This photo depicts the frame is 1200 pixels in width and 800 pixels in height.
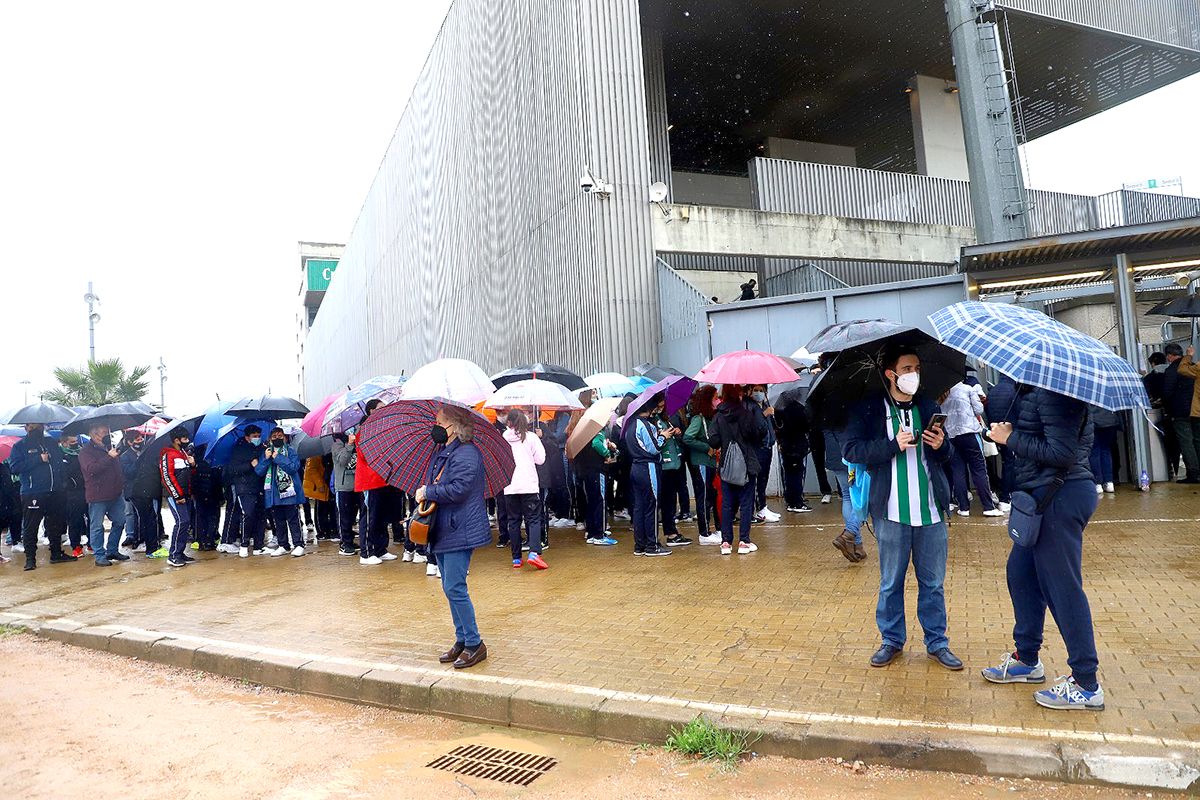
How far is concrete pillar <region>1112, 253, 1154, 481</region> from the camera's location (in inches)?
453

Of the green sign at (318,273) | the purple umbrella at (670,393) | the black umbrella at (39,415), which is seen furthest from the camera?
the green sign at (318,273)

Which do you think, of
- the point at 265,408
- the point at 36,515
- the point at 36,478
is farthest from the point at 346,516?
the point at 36,515

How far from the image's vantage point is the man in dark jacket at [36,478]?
11.1 m

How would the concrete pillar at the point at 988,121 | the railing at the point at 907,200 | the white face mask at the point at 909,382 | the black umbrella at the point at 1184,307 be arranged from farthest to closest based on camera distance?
the railing at the point at 907,200 → the concrete pillar at the point at 988,121 → the black umbrella at the point at 1184,307 → the white face mask at the point at 909,382

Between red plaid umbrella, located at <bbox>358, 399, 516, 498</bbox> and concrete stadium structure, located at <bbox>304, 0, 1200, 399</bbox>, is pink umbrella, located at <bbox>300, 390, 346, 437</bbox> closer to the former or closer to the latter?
red plaid umbrella, located at <bbox>358, 399, 516, 498</bbox>

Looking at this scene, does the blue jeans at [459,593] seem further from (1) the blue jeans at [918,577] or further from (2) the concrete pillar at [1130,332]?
(2) the concrete pillar at [1130,332]

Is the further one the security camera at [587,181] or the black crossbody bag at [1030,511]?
the security camera at [587,181]

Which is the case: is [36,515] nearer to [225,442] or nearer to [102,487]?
[102,487]

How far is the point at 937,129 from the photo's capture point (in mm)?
21953

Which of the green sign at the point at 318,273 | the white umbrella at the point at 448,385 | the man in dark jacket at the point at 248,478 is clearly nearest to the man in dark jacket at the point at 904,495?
the white umbrella at the point at 448,385

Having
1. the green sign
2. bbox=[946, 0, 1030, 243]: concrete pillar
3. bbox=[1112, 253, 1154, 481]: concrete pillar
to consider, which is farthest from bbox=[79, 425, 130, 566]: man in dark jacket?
the green sign

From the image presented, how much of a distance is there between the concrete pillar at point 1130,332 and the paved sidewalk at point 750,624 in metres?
1.58

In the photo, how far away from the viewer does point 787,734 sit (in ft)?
12.8

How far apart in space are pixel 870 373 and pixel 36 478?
11528 mm
